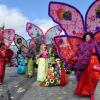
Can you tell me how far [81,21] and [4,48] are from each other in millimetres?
4142

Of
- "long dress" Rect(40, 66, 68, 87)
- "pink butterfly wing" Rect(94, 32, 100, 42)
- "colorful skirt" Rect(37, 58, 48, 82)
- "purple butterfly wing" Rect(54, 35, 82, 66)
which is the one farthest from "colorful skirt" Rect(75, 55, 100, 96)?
"colorful skirt" Rect(37, 58, 48, 82)

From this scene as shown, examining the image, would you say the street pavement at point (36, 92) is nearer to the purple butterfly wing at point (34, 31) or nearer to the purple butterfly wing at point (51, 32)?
the purple butterfly wing at point (51, 32)

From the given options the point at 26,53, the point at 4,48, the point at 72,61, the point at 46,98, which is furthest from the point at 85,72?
the point at 26,53

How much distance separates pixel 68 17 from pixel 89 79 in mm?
1966

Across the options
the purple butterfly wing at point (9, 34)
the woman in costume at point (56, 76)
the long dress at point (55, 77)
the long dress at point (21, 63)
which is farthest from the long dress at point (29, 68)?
the long dress at point (55, 77)

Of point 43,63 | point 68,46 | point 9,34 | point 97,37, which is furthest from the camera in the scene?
point 9,34

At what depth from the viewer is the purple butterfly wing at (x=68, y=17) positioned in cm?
1229

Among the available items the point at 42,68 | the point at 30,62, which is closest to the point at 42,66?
the point at 42,68

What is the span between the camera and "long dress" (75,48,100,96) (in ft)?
37.2

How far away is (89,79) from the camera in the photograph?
37.7 ft

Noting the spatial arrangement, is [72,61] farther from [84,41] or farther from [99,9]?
[99,9]

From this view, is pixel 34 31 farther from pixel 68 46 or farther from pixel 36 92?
pixel 68 46

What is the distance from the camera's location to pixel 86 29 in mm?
12242

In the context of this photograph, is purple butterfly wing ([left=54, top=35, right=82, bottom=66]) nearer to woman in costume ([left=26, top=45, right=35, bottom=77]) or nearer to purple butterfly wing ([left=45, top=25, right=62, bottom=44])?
woman in costume ([left=26, top=45, right=35, bottom=77])
